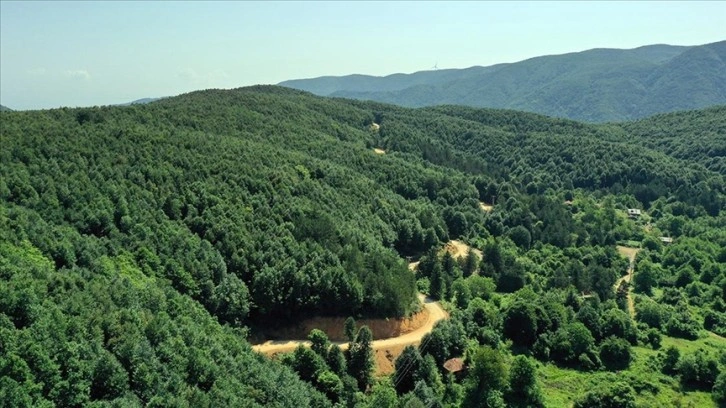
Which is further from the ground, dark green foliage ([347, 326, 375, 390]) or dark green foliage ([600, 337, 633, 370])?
dark green foliage ([347, 326, 375, 390])

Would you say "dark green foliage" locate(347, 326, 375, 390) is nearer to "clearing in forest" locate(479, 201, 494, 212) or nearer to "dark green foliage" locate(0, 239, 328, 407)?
"dark green foliage" locate(0, 239, 328, 407)

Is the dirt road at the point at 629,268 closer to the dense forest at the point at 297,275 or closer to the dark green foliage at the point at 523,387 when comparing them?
the dense forest at the point at 297,275

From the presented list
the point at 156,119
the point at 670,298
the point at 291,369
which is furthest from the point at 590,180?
the point at 291,369

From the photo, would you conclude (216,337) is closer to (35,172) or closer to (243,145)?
(35,172)

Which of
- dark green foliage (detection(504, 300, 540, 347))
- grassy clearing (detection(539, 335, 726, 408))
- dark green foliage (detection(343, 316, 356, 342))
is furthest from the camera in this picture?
dark green foliage (detection(504, 300, 540, 347))

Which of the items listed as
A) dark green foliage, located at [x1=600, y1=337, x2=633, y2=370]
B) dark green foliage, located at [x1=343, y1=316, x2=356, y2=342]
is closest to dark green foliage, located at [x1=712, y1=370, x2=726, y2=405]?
dark green foliage, located at [x1=600, y1=337, x2=633, y2=370]

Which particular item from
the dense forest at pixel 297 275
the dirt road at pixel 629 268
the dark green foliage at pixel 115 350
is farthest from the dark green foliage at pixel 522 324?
the dark green foliage at pixel 115 350

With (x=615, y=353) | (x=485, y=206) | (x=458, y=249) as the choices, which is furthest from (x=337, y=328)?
(x=485, y=206)

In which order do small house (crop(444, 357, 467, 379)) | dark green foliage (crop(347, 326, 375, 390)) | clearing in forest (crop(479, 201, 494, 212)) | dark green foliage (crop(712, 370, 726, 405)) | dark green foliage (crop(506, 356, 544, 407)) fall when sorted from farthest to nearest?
clearing in forest (crop(479, 201, 494, 212)) → dark green foliage (crop(712, 370, 726, 405)) → small house (crop(444, 357, 467, 379)) → dark green foliage (crop(347, 326, 375, 390)) → dark green foliage (crop(506, 356, 544, 407))
